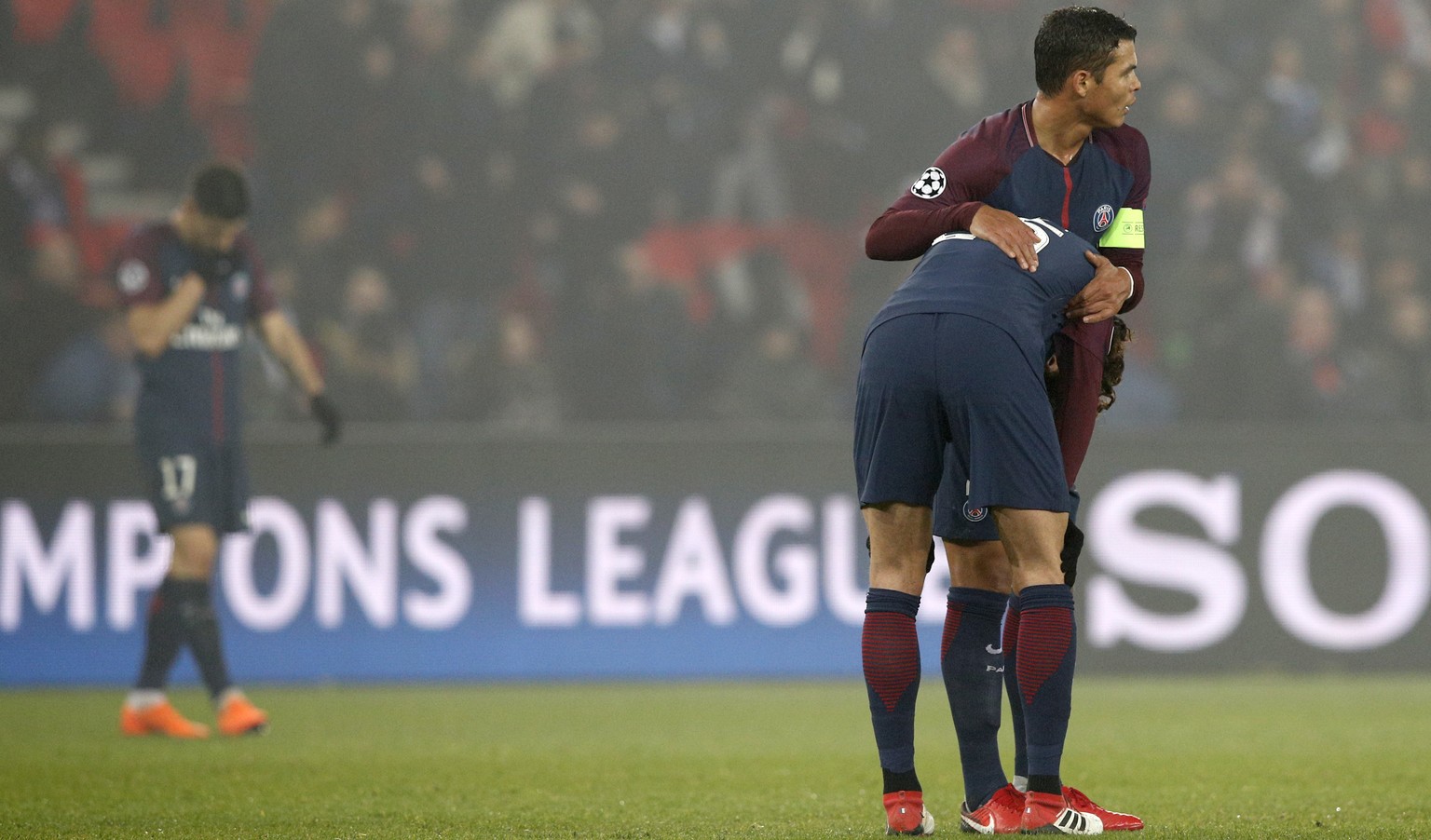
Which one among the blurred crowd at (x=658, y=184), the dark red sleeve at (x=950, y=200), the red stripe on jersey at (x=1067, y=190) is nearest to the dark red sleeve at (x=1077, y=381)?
the red stripe on jersey at (x=1067, y=190)

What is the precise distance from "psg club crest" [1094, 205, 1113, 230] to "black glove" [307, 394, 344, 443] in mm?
4353

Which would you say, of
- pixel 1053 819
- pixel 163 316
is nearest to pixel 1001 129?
pixel 1053 819

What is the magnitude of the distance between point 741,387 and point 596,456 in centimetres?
149

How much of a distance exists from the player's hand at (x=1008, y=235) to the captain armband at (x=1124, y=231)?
0.25 meters

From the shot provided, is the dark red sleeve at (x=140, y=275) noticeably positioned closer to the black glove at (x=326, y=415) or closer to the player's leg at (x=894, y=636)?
the black glove at (x=326, y=415)

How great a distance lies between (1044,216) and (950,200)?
0.21 m

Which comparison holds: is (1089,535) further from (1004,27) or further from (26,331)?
(26,331)

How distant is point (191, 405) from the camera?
279 inches

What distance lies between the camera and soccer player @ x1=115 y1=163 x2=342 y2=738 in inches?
273

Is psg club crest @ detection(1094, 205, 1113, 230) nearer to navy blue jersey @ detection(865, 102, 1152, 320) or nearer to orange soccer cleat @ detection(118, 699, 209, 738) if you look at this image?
navy blue jersey @ detection(865, 102, 1152, 320)

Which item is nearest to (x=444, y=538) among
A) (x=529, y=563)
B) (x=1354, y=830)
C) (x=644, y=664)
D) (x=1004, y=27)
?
(x=529, y=563)

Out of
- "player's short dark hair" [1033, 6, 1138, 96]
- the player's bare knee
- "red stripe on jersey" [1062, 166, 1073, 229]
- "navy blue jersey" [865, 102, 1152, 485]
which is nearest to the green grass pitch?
the player's bare knee

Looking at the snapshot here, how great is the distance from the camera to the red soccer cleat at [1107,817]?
385cm

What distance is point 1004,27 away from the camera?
11344mm
